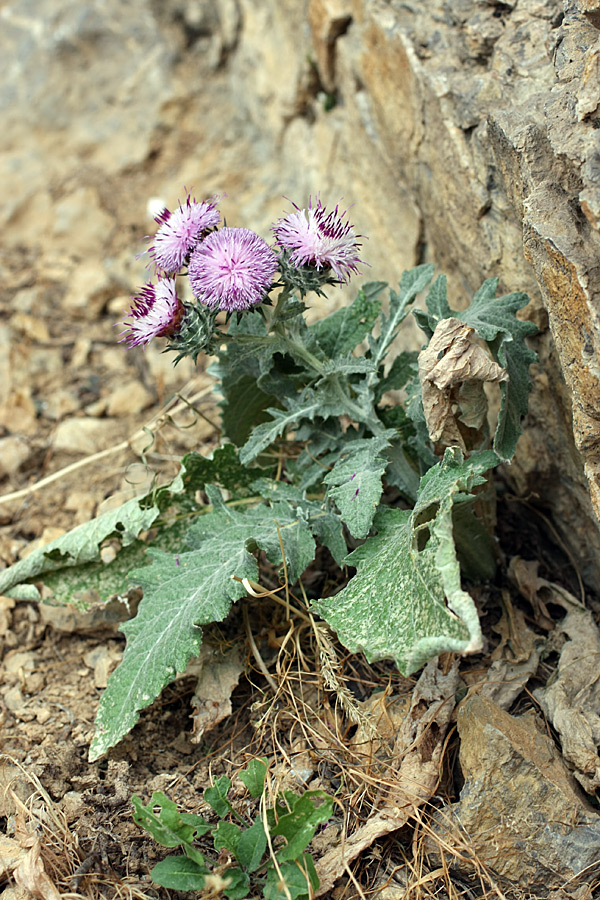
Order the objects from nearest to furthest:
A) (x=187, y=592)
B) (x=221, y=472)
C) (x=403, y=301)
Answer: (x=187, y=592), (x=403, y=301), (x=221, y=472)

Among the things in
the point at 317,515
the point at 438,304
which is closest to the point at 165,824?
the point at 317,515

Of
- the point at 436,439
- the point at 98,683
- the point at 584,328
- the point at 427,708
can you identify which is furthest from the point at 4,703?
the point at 584,328

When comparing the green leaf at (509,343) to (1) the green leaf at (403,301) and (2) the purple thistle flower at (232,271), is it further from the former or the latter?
(2) the purple thistle flower at (232,271)

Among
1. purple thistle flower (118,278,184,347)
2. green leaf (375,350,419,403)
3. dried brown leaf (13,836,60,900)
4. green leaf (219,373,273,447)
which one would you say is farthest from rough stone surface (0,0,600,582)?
dried brown leaf (13,836,60,900)

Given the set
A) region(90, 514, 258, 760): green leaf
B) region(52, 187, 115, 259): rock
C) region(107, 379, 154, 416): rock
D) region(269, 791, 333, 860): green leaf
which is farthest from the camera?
region(52, 187, 115, 259): rock

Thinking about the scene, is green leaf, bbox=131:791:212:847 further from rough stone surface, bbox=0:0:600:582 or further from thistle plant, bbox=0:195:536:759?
rough stone surface, bbox=0:0:600:582

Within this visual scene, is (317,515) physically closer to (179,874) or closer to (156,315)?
(156,315)

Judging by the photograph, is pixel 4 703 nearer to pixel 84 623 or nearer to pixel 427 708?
pixel 84 623
